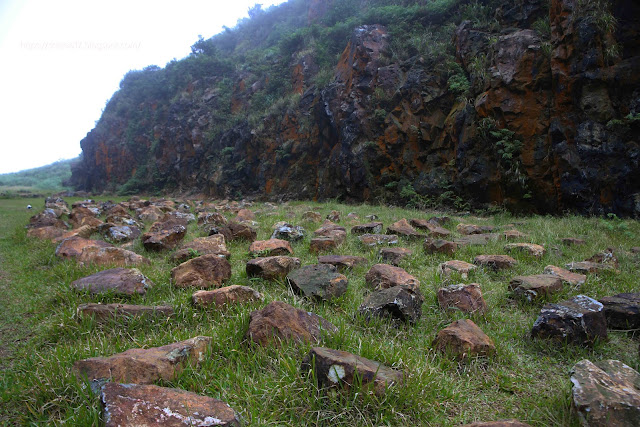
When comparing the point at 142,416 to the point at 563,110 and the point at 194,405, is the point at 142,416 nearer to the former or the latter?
the point at 194,405

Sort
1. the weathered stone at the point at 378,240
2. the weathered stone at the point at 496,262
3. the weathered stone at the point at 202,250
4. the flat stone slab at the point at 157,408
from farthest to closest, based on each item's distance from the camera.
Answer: the weathered stone at the point at 378,240
the weathered stone at the point at 202,250
the weathered stone at the point at 496,262
the flat stone slab at the point at 157,408

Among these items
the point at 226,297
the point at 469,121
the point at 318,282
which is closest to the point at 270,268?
the point at 318,282

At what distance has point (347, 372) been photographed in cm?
161

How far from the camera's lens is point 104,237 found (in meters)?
5.79

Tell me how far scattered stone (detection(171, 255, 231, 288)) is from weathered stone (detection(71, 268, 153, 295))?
267mm

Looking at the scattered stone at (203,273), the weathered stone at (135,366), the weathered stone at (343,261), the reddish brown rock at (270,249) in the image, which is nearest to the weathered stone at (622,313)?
the weathered stone at (343,261)

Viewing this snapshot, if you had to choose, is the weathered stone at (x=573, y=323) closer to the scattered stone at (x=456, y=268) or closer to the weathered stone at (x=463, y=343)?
the weathered stone at (x=463, y=343)

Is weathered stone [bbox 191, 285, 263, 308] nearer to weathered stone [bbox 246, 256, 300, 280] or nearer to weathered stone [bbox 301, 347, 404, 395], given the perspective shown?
weathered stone [bbox 246, 256, 300, 280]

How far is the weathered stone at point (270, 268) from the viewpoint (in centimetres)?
344

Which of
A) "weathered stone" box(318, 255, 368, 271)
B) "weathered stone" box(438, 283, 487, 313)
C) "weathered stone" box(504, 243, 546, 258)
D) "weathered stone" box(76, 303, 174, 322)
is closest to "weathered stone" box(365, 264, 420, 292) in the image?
"weathered stone" box(438, 283, 487, 313)

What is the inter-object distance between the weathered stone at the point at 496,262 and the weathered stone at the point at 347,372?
2.56m

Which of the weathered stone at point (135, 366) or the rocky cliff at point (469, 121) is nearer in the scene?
the weathered stone at point (135, 366)

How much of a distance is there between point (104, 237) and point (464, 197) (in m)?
8.16

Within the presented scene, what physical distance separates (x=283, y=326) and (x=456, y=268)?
2184 millimetres
